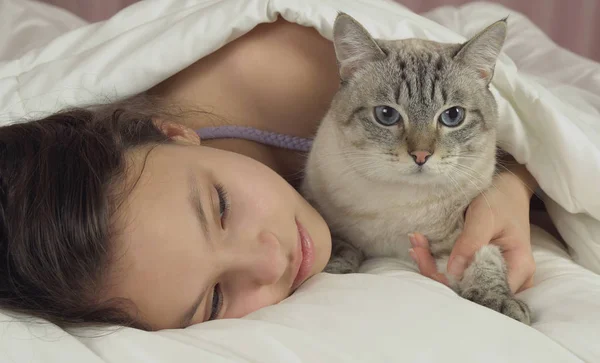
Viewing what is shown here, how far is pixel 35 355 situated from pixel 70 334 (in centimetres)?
8

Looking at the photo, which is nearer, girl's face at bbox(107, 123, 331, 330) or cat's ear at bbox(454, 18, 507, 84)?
girl's face at bbox(107, 123, 331, 330)

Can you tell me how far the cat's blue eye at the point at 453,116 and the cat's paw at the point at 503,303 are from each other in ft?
1.21

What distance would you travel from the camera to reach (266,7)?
152cm

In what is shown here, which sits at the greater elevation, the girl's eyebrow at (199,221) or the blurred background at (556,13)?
the girl's eyebrow at (199,221)

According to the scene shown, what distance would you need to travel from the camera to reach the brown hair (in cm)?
99

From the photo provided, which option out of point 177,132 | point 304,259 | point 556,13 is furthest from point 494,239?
point 556,13

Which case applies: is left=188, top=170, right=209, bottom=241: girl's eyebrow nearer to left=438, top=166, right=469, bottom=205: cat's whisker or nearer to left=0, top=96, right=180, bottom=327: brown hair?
left=0, top=96, right=180, bottom=327: brown hair

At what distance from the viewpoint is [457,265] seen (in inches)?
50.3

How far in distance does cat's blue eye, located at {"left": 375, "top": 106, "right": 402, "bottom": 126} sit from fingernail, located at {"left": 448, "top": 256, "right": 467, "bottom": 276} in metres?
0.33

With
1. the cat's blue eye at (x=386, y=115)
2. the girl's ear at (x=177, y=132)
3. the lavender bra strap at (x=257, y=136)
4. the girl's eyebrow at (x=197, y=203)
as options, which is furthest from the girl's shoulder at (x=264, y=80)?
the girl's eyebrow at (x=197, y=203)

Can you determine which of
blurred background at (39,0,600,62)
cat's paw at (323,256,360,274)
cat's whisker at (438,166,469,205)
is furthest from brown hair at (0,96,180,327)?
blurred background at (39,0,600,62)

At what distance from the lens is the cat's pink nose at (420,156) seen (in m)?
1.27

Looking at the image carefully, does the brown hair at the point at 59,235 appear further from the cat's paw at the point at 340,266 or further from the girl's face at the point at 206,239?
the cat's paw at the point at 340,266

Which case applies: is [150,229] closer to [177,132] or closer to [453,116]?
[177,132]
